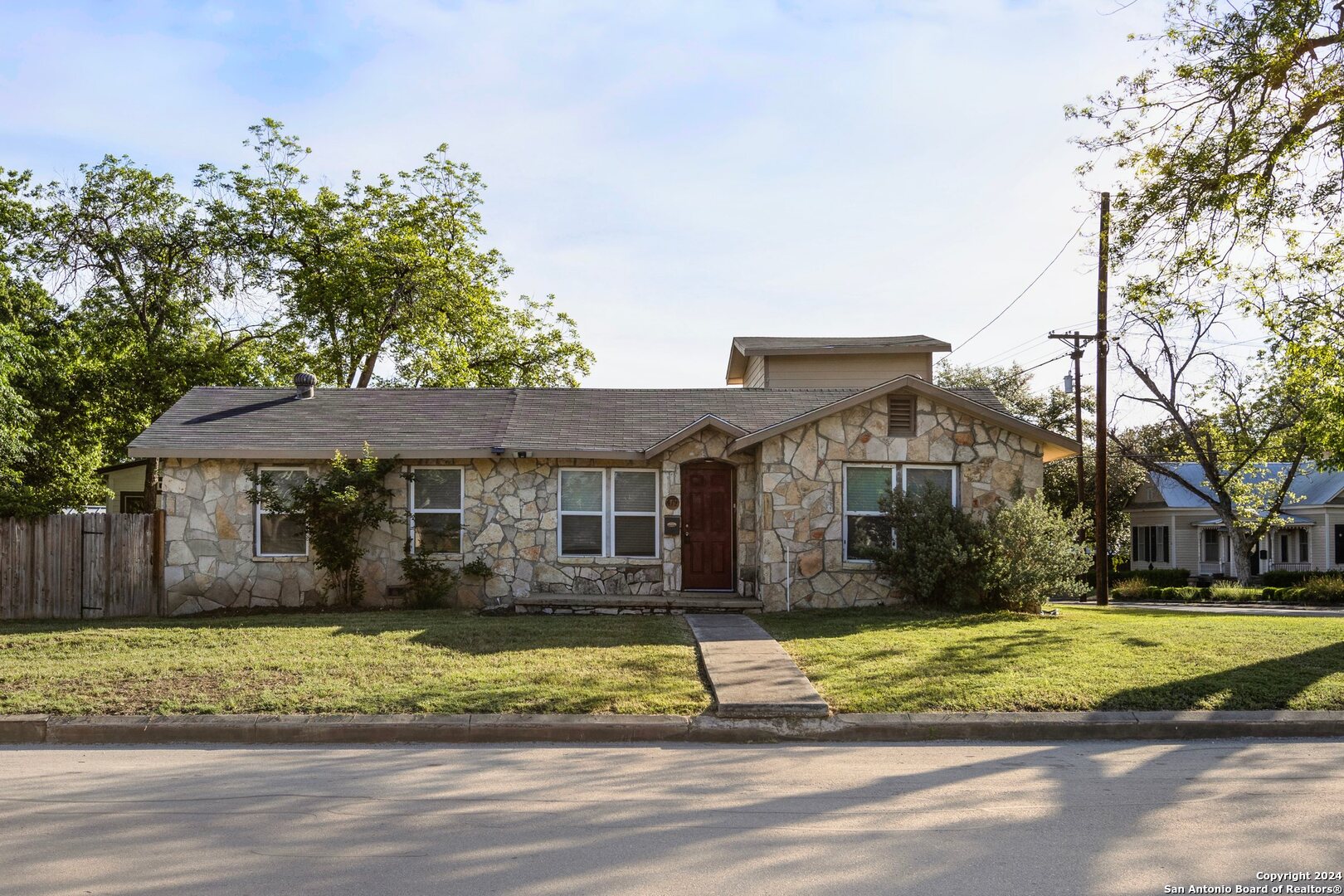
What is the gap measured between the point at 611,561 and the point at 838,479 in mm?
3990

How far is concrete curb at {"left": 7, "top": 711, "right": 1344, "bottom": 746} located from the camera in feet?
26.0

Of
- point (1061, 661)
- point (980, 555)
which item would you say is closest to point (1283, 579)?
point (980, 555)

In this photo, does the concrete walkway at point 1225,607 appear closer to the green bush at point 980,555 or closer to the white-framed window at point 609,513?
the green bush at point 980,555

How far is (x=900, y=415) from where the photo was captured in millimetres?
16016

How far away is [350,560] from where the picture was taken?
1633 cm

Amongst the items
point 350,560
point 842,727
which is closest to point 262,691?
point 842,727

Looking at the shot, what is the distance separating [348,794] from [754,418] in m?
13.3

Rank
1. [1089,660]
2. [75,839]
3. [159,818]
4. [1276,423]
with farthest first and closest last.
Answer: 1. [1276,423]
2. [1089,660]
3. [159,818]
4. [75,839]

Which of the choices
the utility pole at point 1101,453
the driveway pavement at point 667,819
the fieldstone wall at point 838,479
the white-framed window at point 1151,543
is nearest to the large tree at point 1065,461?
the white-framed window at point 1151,543

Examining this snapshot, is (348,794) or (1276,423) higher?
(1276,423)

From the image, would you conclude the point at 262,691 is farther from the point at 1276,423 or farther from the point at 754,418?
the point at 1276,423

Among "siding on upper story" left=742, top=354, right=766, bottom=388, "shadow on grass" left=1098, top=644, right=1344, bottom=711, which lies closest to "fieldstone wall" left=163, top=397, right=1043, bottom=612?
"shadow on grass" left=1098, top=644, right=1344, bottom=711

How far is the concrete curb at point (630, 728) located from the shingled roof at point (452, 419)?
7925mm

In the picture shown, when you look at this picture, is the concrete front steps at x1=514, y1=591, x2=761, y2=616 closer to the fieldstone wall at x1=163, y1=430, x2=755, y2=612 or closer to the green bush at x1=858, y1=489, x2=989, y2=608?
the fieldstone wall at x1=163, y1=430, x2=755, y2=612
